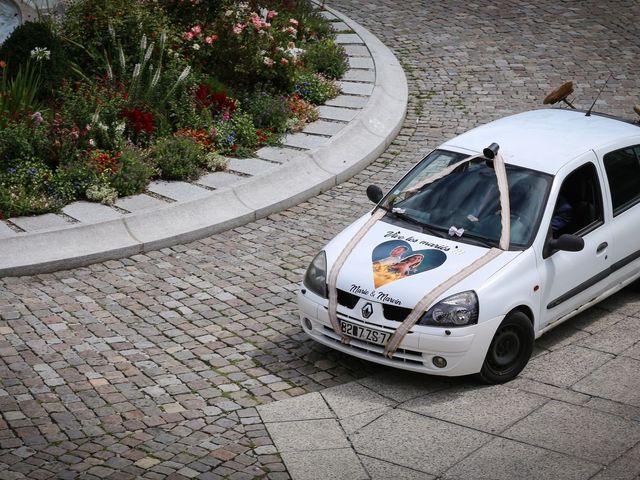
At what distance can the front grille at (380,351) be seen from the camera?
27.2ft

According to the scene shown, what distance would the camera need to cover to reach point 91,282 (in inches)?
407

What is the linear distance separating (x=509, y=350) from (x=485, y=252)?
81 centimetres

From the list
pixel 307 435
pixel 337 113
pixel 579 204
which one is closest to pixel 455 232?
pixel 579 204

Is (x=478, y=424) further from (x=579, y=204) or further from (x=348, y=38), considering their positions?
(x=348, y=38)

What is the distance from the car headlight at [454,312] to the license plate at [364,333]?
0.33 metres

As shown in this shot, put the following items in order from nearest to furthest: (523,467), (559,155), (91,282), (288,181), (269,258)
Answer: (523,467)
(559,155)
(91,282)
(269,258)
(288,181)

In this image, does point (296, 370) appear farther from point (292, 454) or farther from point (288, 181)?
point (288, 181)

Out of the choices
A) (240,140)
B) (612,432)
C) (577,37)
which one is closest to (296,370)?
(612,432)

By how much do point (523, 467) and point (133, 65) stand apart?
830 centimetres

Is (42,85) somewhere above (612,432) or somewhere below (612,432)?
above

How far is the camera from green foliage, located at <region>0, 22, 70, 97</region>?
43.1ft

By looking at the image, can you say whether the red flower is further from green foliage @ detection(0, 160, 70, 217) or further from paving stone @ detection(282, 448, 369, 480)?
paving stone @ detection(282, 448, 369, 480)

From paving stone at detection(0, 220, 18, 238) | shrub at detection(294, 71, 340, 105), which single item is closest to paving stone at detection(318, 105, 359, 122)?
shrub at detection(294, 71, 340, 105)

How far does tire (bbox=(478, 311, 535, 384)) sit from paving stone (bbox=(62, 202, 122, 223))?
456 centimetres
